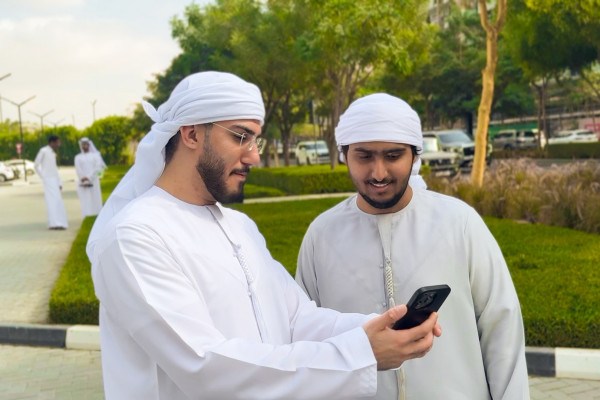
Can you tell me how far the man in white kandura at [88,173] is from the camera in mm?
16600

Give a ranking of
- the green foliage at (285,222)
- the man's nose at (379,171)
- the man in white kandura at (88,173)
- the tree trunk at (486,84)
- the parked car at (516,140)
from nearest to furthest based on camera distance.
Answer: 1. the man's nose at (379,171)
2. the green foliage at (285,222)
3. the tree trunk at (486,84)
4. the man in white kandura at (88,173)
5. the parked car at (516,140)

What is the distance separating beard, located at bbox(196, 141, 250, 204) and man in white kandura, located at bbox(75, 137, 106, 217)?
14.4 meters

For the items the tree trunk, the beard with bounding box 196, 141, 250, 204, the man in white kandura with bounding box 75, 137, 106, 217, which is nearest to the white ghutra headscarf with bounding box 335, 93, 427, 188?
the beard with bounding box 196, 141, 250, 204

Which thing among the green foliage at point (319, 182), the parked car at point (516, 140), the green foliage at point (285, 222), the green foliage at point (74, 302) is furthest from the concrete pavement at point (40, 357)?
the parked car at point (516, 140)

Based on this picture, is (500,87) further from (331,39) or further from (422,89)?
(331,39)

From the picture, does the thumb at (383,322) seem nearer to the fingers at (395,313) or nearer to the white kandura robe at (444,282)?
the fingers at (395,313)

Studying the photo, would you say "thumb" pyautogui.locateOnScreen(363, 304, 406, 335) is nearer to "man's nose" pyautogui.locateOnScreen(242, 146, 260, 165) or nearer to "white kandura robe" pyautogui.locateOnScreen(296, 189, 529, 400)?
"man's nose" pyautogui.locateOnScreen(242, 146, 260, 165)

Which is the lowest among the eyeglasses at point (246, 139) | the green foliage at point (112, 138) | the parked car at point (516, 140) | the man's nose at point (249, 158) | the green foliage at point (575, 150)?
the green foliage at point (575, 150)

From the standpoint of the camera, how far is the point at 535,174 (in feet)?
45.3

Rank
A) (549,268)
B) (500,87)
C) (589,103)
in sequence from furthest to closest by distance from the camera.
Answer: (589,103) → (500,87) → (549,268)

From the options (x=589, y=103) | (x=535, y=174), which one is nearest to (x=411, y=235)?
(x=535, y=174)

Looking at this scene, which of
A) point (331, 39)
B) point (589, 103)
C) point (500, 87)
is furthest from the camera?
point (589, 103)

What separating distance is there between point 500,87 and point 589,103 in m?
23.2

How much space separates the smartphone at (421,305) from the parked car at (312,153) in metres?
44.0
